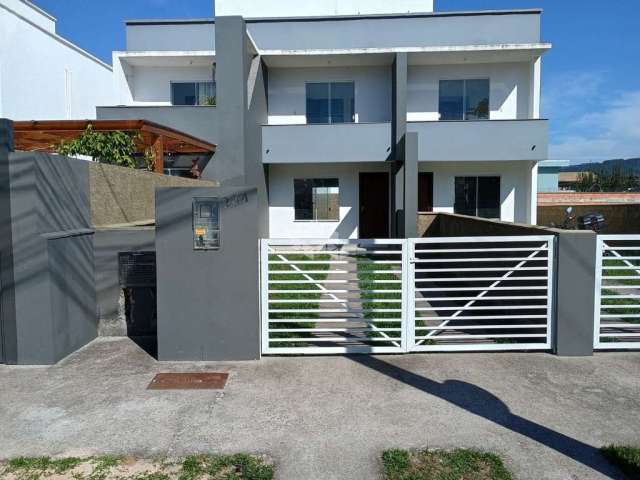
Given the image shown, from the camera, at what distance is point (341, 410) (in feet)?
14.5

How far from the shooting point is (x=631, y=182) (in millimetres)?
53969

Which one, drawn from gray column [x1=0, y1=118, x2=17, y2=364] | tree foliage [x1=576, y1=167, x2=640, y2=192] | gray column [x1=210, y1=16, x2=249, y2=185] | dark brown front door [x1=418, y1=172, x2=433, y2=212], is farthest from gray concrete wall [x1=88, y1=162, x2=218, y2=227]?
tree foliage [x1=576, y1=167, x2=640, y2=192]

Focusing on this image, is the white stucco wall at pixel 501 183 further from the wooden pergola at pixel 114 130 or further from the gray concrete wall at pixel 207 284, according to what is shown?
the gray concrete wall at pixel 207 284

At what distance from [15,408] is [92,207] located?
3.16m

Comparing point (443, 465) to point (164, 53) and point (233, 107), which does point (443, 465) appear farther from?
point (164, 53)

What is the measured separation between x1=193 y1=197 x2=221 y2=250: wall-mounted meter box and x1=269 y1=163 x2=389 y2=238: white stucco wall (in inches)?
445

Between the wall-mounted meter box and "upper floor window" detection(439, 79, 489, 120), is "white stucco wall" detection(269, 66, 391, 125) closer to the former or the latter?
"upper floor window" detection(439, 79, 489, 120)

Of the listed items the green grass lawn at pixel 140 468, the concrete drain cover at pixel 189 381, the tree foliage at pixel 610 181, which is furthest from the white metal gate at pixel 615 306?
the tree foliage at pixel 610 181

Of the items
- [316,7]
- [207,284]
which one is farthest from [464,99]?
[207,284]

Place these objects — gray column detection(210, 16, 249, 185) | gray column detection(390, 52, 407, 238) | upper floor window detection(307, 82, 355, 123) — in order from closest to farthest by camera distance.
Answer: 1. gray column detection(210, 16, 249, 185)
2. gray column detection(390, 52, 407, 238)
3. upper floor window detection(307, 82, 355, 123)

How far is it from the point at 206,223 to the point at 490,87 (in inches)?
545

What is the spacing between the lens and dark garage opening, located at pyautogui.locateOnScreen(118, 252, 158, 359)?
21.8 feet

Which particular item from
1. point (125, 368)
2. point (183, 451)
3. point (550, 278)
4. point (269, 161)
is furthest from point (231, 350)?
point (269, 161)

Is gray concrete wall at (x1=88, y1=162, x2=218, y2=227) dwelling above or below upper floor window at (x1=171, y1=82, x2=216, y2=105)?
below
